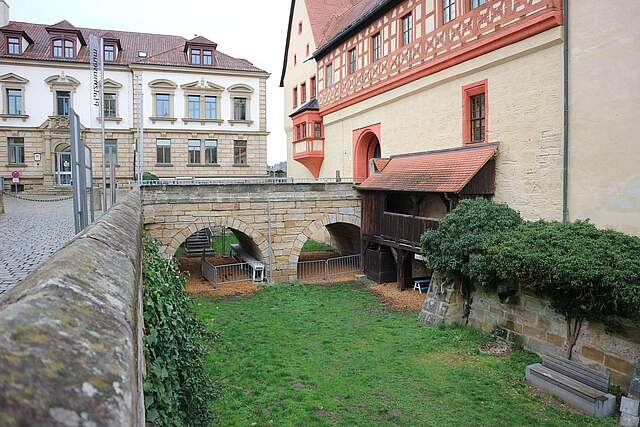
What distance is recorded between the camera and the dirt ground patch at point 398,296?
633 inches

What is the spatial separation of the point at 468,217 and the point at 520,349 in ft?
11.5

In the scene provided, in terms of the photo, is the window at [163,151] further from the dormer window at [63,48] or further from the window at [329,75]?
the window at [329,75]

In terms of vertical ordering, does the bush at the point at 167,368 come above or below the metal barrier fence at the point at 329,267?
above

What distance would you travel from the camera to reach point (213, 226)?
1908 cm

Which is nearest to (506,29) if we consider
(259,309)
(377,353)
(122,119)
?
(377,353)

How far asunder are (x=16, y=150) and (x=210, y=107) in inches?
491

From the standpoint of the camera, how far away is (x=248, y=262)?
2052 centimetres

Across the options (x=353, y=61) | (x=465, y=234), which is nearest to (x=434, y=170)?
(x=465, y=234)

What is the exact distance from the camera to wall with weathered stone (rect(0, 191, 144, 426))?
1.03m

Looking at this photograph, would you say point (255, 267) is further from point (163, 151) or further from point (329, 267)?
point (163, 151)

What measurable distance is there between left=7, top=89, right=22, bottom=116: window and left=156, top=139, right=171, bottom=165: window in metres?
8.54

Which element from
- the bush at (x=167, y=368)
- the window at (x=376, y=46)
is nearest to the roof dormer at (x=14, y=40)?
the window at (x=376, y=46)

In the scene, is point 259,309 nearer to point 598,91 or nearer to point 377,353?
point 377,353

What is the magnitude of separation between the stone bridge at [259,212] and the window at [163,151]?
50.2 feet
